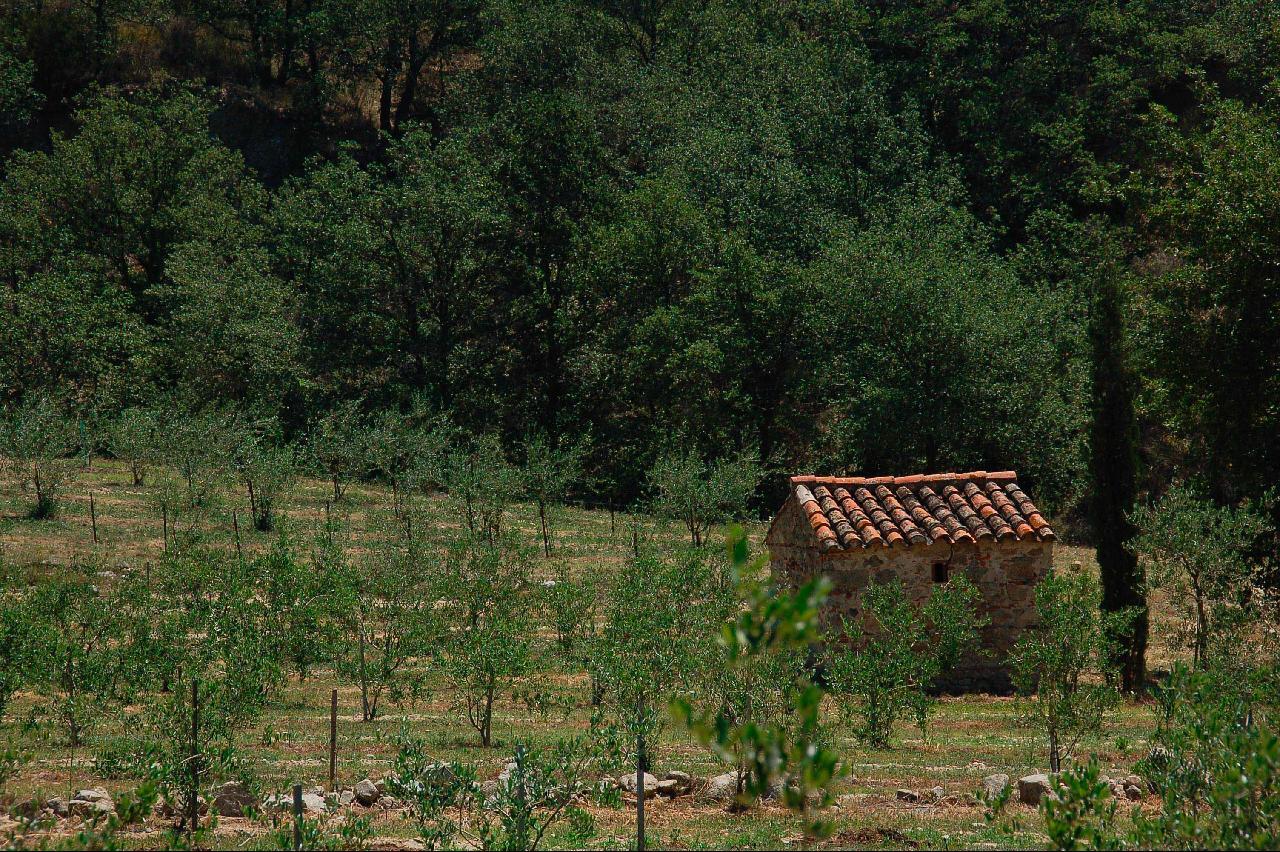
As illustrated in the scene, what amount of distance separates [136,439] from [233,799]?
24817mm

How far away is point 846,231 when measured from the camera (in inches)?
1566

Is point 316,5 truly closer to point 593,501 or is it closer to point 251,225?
→ point 251,225

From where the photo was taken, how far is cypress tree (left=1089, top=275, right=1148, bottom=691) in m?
20.1

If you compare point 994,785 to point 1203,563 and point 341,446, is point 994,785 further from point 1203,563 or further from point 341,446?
point 341,446

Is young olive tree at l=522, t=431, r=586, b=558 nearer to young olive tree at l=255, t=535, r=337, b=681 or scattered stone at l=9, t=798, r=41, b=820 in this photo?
young olive tree at l=255, t=535, r=337, b=681

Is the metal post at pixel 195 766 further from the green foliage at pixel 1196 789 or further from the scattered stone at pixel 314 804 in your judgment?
the green foliage at pixel 1196 789

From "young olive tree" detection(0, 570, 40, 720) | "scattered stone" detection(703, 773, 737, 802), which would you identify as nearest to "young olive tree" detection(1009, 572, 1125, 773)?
"scattered stone" detection(703, 773, 737, 802)

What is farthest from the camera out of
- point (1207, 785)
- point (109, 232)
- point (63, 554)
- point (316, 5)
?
Result: point (316, 5)

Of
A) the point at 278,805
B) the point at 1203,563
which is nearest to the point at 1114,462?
the point at 1203,563

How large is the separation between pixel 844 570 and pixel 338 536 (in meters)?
15.6

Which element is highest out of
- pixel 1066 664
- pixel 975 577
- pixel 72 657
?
pixel 975 577

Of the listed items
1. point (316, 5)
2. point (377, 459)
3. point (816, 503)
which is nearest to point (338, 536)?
point (377, 459)

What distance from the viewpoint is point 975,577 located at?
19578mm

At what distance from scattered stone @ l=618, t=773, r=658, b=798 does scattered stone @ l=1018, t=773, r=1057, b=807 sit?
12.9 ft
